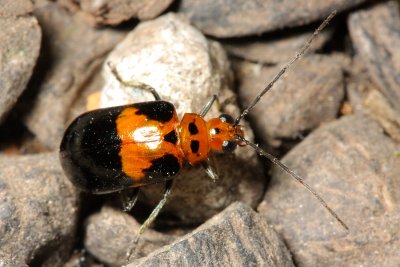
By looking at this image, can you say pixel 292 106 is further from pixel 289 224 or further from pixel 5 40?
pixel 5 40

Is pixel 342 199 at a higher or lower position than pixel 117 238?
higher

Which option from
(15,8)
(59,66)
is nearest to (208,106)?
(59,66)

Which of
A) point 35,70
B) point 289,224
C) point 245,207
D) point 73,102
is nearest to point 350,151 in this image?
point 289,224

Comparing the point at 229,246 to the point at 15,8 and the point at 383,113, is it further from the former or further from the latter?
the point at 15,8

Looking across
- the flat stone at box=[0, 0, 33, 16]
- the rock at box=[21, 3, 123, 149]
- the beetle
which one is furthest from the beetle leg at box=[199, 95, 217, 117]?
the flat stone at box=[0, 0, 33, 16]

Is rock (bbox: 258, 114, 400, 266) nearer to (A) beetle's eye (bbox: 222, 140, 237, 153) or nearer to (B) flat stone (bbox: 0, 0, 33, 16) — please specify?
(A) beetle's eye (bbox: 222, 140, 237, 153)
